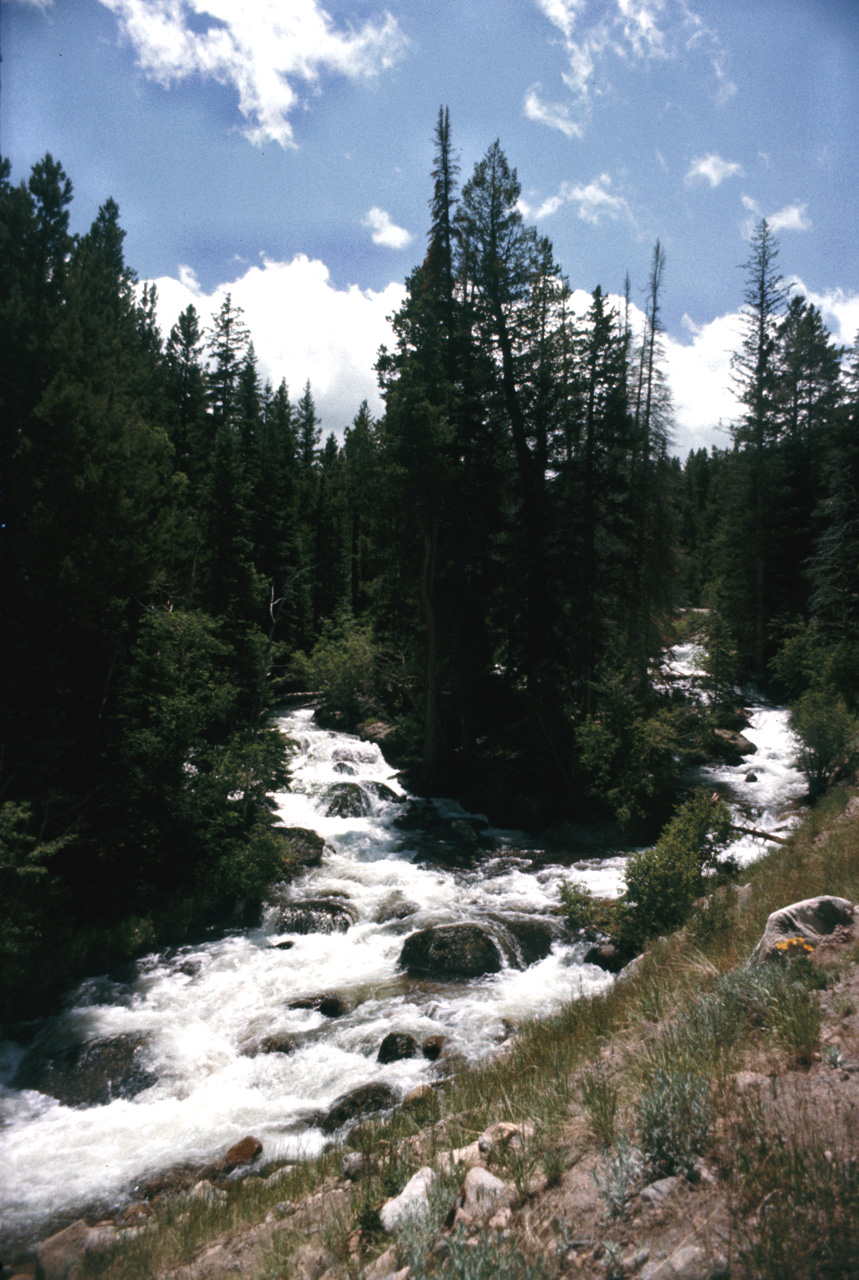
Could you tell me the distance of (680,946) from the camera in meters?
7.39

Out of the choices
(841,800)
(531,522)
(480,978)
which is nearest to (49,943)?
(480,978)

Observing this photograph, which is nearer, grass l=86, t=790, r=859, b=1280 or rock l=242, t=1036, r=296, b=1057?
grass l=86, t=790, r=859, b=1280

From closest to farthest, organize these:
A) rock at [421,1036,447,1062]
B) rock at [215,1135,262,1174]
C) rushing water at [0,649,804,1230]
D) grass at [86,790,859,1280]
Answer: grass at [86,790,859,1280], rock at [215,1135,262,1174], rushing water at [0,649,804,1230], rock at [421,1036,447,1062]

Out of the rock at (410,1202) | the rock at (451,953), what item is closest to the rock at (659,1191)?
the rock at (410,1202)

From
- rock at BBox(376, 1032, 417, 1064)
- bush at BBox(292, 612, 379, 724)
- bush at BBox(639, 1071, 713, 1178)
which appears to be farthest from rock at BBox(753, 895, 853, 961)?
bush at BBox(292, 612, 379, 724)

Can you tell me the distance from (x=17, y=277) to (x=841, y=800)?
1805cm

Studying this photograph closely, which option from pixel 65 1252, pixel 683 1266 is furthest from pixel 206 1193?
pixel 683 1266

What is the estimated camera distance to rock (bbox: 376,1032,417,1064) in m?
8.04

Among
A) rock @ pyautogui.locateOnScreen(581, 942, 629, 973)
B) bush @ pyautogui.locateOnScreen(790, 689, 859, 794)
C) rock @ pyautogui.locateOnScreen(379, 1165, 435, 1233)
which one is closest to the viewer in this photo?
rock @ pyautogui.locateOnScreen(379, 1165, 435, 1233)

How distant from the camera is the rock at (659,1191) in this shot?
3120mm

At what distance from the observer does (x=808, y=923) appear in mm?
5488

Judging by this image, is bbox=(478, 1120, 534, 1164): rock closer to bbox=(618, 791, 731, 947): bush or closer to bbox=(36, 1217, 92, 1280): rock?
bbox=(36, 1217, 92, 1280): rock

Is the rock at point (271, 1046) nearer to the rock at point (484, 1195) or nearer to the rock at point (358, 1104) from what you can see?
the rock at point (358, 1104)

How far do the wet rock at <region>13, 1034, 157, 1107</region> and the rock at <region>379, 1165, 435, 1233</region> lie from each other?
538 centimetres
